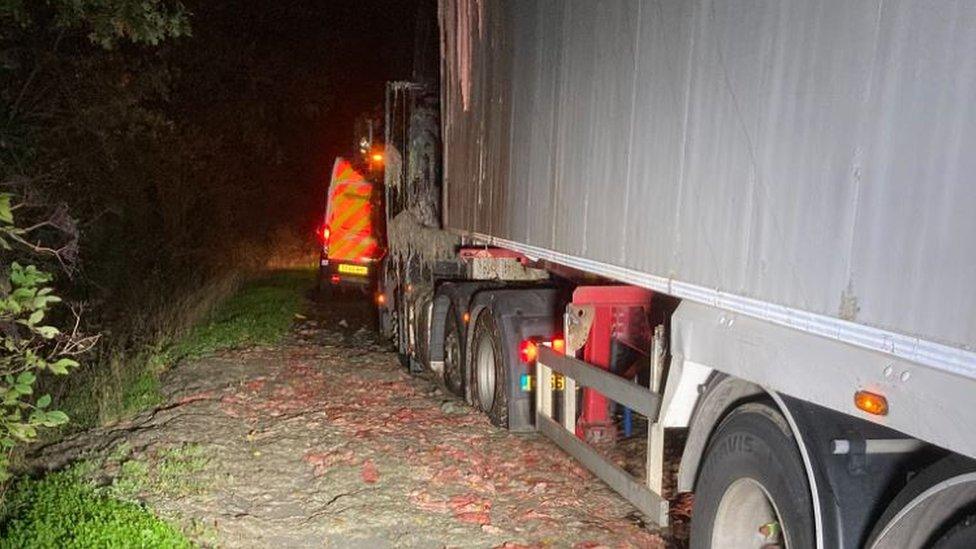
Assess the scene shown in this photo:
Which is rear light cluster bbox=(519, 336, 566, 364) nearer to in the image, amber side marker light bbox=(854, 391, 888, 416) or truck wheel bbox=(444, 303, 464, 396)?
truck wheel bbox=(444, 303, 464, 396)

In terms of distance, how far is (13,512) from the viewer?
212 inches

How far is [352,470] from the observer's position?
659 cm

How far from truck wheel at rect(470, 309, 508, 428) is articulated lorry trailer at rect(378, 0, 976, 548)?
2.45 feet

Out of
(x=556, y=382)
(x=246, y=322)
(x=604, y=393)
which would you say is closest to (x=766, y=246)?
(x=604, y=393)

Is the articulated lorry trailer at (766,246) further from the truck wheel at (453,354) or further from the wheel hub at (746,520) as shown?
the truck wheel at (453,354)

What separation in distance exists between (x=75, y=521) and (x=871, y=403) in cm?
481

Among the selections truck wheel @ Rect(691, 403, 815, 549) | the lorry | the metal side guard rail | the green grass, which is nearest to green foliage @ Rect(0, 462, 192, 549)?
the metal side guard rail

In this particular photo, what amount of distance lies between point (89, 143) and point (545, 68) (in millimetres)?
8309

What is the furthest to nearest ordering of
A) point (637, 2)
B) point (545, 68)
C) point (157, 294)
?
point (157, 294) < point (545, 68) < point (637, 2)

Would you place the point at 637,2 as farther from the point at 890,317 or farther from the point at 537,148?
the point at 890,317

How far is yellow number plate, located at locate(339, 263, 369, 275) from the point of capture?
50.0 feet

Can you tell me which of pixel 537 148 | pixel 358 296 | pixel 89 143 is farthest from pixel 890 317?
pixel 358 296

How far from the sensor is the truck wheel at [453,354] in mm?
8852

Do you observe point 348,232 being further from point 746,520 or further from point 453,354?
point 746,520
